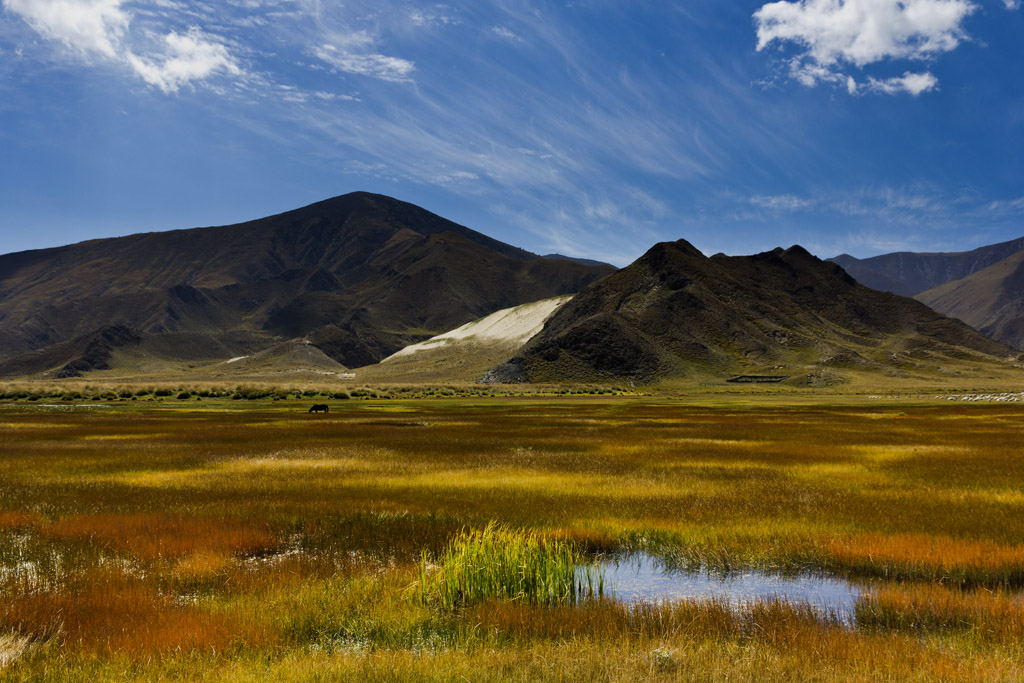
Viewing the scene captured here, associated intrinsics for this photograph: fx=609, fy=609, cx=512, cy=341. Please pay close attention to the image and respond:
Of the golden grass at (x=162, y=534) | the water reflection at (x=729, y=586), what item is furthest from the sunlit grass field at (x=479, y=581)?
the water reflection at (x=729, y=586)

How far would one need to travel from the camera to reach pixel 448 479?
22.6 meters

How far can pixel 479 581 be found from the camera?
1002 cm

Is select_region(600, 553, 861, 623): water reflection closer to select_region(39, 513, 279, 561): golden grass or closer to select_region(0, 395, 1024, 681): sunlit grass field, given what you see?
select_region(0, 395, 1024, 681): sunlit grass field

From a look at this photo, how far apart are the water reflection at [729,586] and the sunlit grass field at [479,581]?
1.47 feet

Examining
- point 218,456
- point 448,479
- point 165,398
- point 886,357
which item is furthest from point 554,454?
point 886,357

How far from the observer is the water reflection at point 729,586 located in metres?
10.0

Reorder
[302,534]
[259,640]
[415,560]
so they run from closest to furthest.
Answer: [259,640]
[415,560]
[302,534]

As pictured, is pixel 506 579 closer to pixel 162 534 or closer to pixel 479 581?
pixel 479 581

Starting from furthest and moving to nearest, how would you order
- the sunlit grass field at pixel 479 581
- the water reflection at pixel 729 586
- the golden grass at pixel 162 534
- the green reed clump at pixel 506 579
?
the golden grass at pixel 162 534 → the water reflection at pixel 729 586 → the green reed clump at pixel 506 579 → the sunlit grass field at pixel 479 581

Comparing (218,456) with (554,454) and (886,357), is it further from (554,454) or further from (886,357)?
(886,357)

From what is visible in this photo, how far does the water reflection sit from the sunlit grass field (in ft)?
1.47

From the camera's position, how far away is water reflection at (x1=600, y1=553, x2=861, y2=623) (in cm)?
1003

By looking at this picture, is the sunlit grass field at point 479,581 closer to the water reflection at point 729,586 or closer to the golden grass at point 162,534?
the golden grass at point 162,534

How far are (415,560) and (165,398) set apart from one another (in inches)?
4454
